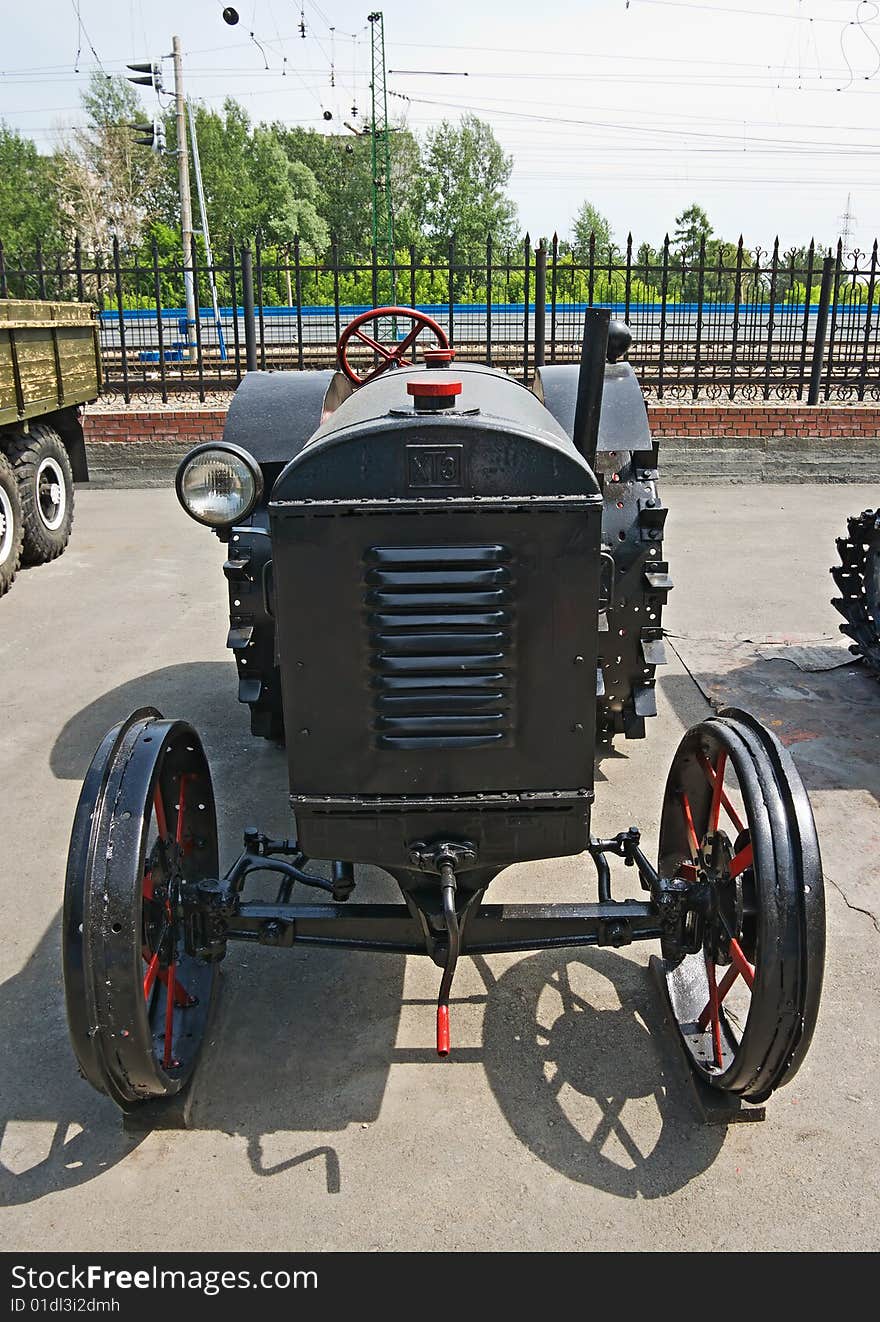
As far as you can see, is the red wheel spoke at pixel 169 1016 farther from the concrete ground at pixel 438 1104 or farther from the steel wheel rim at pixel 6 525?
the steel wheel rim at pixel 6 525

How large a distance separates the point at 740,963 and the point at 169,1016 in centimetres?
147

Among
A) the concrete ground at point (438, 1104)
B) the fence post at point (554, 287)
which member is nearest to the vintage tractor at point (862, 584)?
the concrete ground at point (438, 1104)

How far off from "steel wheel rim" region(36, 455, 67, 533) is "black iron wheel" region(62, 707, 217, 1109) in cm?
639

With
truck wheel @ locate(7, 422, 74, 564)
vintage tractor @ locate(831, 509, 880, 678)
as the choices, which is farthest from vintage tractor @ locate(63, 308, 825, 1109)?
truck wheel @ locate(7, 422, 74, 564)

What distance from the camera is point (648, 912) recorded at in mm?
2787

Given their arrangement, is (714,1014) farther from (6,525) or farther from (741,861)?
(6,525)

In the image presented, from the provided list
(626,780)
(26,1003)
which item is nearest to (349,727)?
(26,1003)

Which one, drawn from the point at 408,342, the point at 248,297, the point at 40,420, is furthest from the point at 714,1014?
the point at 248,297

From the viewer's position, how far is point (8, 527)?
7.80 meters

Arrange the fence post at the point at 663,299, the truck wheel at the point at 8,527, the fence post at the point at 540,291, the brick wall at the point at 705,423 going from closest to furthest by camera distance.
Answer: the truck wheel at the point at 8,527 < the fence post at the point at 663,299 < the fence post at the point at 540,291 < the brick wall at the point at 705,423

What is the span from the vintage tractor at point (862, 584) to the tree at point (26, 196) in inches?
2082

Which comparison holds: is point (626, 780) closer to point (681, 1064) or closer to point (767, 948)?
point (681, 1064)

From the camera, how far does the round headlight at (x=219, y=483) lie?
10.9ft

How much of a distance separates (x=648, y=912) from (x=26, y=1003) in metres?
1.88
